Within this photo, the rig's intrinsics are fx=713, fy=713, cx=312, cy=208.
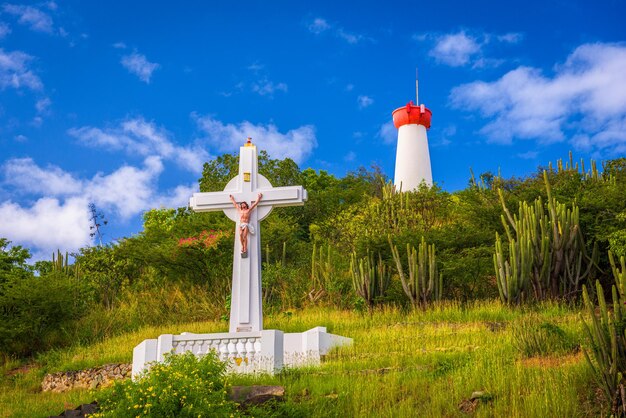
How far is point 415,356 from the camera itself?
1333 centimetres

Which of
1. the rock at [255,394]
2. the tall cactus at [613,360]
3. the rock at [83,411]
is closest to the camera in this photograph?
the tall cactus at [613,360]

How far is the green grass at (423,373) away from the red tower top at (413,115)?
A: 24541 mm

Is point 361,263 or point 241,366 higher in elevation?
point 361,263

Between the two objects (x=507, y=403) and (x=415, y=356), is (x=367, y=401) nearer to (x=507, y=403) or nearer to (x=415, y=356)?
(x=507, y=403)

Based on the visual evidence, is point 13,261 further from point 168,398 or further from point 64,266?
point 168,398

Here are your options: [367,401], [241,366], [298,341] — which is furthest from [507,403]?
[298,341]

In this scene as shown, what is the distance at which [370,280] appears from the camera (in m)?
21.7

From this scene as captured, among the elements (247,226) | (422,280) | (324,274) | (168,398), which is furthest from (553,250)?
(168,398)

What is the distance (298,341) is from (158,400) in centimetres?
665

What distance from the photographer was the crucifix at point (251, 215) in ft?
51.8

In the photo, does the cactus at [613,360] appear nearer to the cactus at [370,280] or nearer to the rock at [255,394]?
the rock at [255,394]


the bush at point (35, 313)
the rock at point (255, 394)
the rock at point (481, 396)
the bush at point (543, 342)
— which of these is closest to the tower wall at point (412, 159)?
the bush at point (35, 313)

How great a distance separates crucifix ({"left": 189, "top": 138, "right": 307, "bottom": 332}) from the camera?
621 inches

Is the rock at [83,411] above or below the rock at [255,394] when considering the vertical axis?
below
